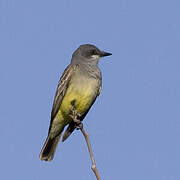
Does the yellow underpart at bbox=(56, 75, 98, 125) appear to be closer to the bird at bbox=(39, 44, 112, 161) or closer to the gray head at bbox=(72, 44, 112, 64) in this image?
the bird at bbox=(39, 44, 112, 161)

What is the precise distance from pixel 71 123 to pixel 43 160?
107 centimetres

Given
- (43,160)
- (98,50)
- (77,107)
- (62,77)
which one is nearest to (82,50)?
(98,50)

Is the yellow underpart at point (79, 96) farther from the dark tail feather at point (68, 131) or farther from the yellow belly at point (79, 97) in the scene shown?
the dark tail feather at point (68, 131)

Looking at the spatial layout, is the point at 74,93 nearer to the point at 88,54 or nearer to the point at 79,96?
the point at 79,96

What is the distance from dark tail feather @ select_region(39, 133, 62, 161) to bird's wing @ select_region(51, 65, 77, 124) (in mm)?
641

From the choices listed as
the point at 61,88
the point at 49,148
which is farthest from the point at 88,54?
the point at 49,148

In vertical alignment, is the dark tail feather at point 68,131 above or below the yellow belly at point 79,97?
below

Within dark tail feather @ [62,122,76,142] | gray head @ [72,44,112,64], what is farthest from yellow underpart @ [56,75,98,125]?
gray head @ [72,44,112,64]

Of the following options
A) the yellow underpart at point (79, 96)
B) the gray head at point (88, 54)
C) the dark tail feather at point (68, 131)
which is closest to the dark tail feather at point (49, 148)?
the dark tail feather at point (68, 131)

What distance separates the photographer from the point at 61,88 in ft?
27.4

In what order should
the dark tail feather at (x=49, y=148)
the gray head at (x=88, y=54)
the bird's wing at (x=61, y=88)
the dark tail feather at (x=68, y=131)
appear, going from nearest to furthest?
the bird's wing at (x=61, y=88)
the dark tail feather at (x=68, y=131)
the dark tail feather at (x=49, y=148)
the gray head at (x=88, y=54)

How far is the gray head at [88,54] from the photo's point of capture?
8.98m

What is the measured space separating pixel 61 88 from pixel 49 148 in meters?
1.47

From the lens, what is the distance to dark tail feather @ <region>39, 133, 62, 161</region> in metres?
8.81
